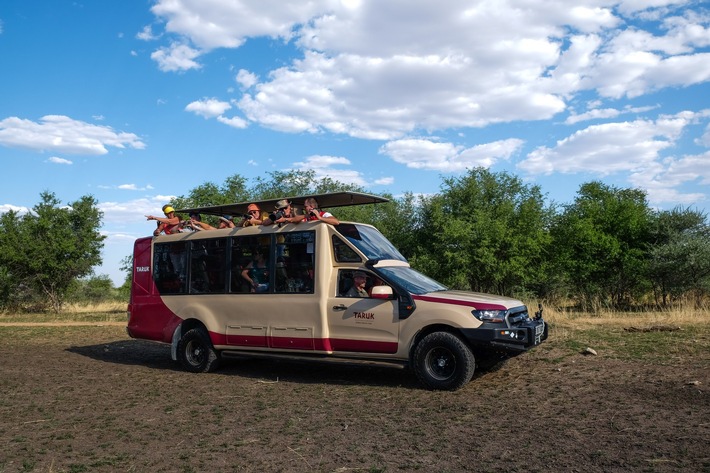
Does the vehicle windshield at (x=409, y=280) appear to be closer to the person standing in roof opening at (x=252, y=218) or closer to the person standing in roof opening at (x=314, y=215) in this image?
the person standing in roof opening at (x=314, y=215)

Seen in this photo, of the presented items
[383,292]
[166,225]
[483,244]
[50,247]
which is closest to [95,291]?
[50,247]

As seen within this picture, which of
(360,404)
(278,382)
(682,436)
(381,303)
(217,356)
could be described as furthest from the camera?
(217,356)

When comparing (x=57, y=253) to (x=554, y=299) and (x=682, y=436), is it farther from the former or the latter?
(x=682, y=436)

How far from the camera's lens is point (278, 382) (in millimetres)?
10211

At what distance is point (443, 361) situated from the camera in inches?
348

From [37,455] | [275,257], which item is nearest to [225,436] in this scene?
[37,455]

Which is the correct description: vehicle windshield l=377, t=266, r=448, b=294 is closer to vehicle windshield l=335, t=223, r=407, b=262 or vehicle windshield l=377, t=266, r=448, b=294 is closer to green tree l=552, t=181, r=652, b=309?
vehicle windshield l=335, t=223, r=407, b=262

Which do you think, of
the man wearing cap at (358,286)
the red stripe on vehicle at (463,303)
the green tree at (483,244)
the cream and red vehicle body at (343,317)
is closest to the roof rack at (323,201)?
the cream and red vehicle body at (343,317)

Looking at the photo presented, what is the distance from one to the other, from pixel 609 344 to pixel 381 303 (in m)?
5.15

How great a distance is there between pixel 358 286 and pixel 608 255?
21081 mm

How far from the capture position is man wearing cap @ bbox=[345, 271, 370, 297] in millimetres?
9641

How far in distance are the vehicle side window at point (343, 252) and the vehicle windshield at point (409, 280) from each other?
0.48m

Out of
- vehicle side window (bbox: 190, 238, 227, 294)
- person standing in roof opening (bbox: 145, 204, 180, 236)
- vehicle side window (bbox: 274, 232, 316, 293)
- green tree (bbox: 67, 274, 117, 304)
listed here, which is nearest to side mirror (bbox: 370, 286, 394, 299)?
vehicle side window (bbox: 274, 232, 316, 293)

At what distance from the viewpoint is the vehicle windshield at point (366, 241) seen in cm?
1005
